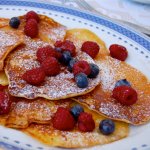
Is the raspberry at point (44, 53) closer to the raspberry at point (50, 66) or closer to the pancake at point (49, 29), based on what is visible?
the raspberry at point (50, 66)

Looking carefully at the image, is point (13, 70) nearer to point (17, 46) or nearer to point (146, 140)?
point (17, 46)

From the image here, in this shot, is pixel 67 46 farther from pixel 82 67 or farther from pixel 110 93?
pixel 110 93

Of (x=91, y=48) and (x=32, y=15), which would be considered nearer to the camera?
(x=91, y=48)

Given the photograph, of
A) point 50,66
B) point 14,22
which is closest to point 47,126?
point 50,66

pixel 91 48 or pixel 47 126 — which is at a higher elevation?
pixel 91 48

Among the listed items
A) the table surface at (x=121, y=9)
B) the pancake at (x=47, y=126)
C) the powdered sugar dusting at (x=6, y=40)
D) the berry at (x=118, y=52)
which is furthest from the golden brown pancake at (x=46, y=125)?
the table surface at (x=121, y=9)

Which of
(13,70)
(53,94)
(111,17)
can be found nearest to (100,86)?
(53,94)
